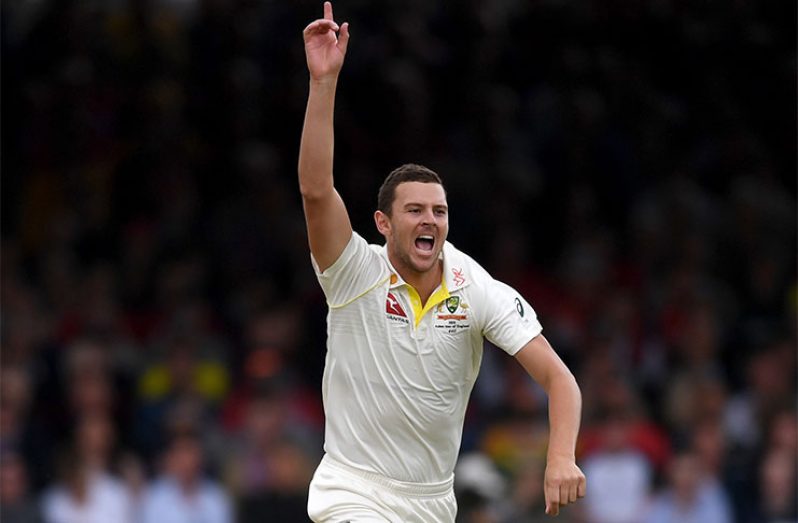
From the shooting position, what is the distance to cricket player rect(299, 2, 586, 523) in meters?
6.17

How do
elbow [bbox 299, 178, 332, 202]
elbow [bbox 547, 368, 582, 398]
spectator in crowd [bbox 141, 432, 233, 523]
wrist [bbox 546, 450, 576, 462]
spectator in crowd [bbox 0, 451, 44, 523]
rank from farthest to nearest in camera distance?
spectator in crowd [bbox 141, 432, 233, 523]
spectator in crowd [bbox 0, 451, 44, 523]
elbow [bbox 547, 368, 582, 398]
elbow [bbox 299, 178, 332, 202]
wrist [bbox 546, 450, 576, 462]

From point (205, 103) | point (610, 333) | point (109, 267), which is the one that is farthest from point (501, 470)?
point (205, 103)

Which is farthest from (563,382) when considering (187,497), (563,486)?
(187,497)

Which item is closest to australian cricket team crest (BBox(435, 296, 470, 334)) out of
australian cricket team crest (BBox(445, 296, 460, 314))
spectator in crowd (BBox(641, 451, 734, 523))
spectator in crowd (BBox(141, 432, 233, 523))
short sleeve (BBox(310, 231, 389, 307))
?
australian cricket team crest (BBox(445, 296, 460, 314))

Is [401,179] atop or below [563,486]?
atop

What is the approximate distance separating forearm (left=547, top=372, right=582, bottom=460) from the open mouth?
2.41ft

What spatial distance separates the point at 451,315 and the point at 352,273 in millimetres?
456

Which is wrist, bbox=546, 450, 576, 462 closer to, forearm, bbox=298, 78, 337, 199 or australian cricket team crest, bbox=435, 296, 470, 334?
australian cricket team crest, bbox=435, 296, 470, 334

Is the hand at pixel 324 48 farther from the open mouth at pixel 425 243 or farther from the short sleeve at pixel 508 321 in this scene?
the short sleeve at pixel 508 321

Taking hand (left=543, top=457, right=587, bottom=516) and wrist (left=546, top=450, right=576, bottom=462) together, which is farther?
wrist (left=546, top=450, right=576, bottom=462)

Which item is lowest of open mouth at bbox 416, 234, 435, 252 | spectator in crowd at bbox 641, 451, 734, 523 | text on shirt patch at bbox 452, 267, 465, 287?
spectator in crowd at bbox 641, 451, 734, 523

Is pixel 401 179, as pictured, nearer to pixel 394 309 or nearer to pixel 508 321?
pixel 394 309

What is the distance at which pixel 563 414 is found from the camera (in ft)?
19.8

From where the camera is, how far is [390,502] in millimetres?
6211
